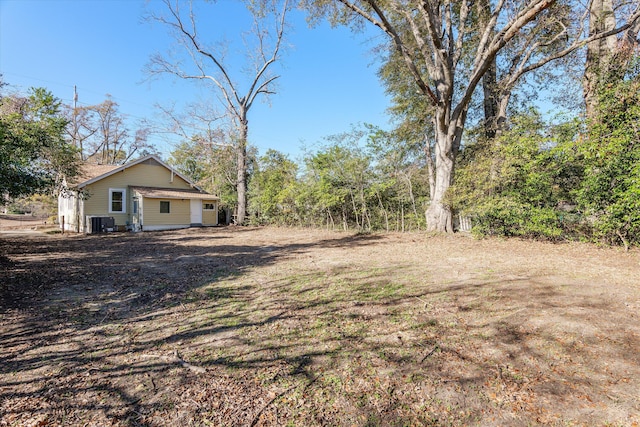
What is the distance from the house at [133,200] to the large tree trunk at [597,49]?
1800 cm

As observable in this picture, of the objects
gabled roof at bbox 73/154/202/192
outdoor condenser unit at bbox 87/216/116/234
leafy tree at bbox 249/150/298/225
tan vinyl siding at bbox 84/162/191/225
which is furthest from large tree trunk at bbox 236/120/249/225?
outdoor condenser unit at bbox 87/216/116/234

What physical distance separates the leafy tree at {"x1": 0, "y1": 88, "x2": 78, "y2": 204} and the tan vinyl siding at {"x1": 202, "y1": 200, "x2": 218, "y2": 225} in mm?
8035

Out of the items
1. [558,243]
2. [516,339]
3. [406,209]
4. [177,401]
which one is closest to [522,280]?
[516,339]

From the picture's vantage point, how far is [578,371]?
2178 millimetres

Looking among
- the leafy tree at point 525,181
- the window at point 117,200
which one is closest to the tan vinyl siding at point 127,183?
the window at point 117,200

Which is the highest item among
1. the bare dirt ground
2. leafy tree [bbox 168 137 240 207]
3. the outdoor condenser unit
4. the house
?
leafy tree [bbox 168 137 240 207]

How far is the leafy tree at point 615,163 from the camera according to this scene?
6.08 m

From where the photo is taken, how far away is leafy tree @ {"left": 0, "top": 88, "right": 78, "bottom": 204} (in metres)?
7.54

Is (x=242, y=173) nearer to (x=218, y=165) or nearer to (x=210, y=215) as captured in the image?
(x=218, y=165)

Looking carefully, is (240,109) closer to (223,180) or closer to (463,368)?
(223,180)

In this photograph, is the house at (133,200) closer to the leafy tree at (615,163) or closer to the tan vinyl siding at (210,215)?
the tan vinyl siding at (210,215)

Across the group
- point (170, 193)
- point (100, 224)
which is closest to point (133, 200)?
point (170, 193)

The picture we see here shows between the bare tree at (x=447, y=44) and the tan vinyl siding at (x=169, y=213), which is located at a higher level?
the bare tree at (x=447, y=44)

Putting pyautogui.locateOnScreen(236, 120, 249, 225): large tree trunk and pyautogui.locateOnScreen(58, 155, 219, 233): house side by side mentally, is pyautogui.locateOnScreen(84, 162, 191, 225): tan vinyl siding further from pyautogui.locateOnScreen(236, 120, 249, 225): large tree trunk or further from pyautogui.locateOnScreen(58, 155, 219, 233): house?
pyautogui.locateOnScreen(236, 120, 249, 225): large tree trunk
